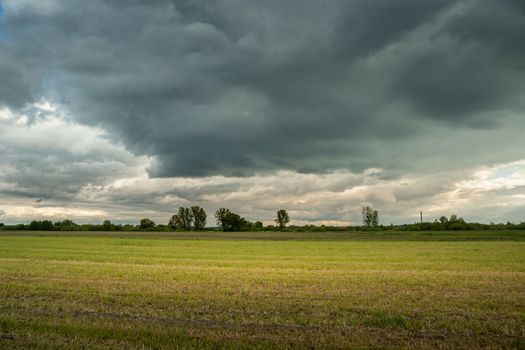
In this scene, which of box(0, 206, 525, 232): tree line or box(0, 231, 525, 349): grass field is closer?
box(0, 231, 525, 349): grass field

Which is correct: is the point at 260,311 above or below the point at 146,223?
below

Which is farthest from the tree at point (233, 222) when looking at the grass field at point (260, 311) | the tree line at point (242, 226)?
the grass field at point (260, 311)

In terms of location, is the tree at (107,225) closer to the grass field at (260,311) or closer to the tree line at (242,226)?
the tree line at (242,226)

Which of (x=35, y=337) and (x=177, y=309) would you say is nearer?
(x=35, y=337)

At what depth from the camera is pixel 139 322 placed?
36.1ft

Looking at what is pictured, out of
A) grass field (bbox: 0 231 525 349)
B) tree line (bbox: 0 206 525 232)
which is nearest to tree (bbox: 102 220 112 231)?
tree line (bbox: 0 206 525 232)

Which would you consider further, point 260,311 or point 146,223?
point 146,223

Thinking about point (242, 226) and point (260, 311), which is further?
point (242, 226)

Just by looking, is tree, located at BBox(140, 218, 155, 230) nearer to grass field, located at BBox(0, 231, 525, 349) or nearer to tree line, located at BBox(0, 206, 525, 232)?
tree line, located at BBox(0, 206, 525, 232)

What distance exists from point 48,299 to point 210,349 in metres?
8.75

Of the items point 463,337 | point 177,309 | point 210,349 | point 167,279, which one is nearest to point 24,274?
point 167,279

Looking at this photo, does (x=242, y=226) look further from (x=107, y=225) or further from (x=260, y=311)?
(x=260, y=311)

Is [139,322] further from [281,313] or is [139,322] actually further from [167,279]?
[167,279]

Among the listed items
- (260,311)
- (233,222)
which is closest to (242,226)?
(233,222)
